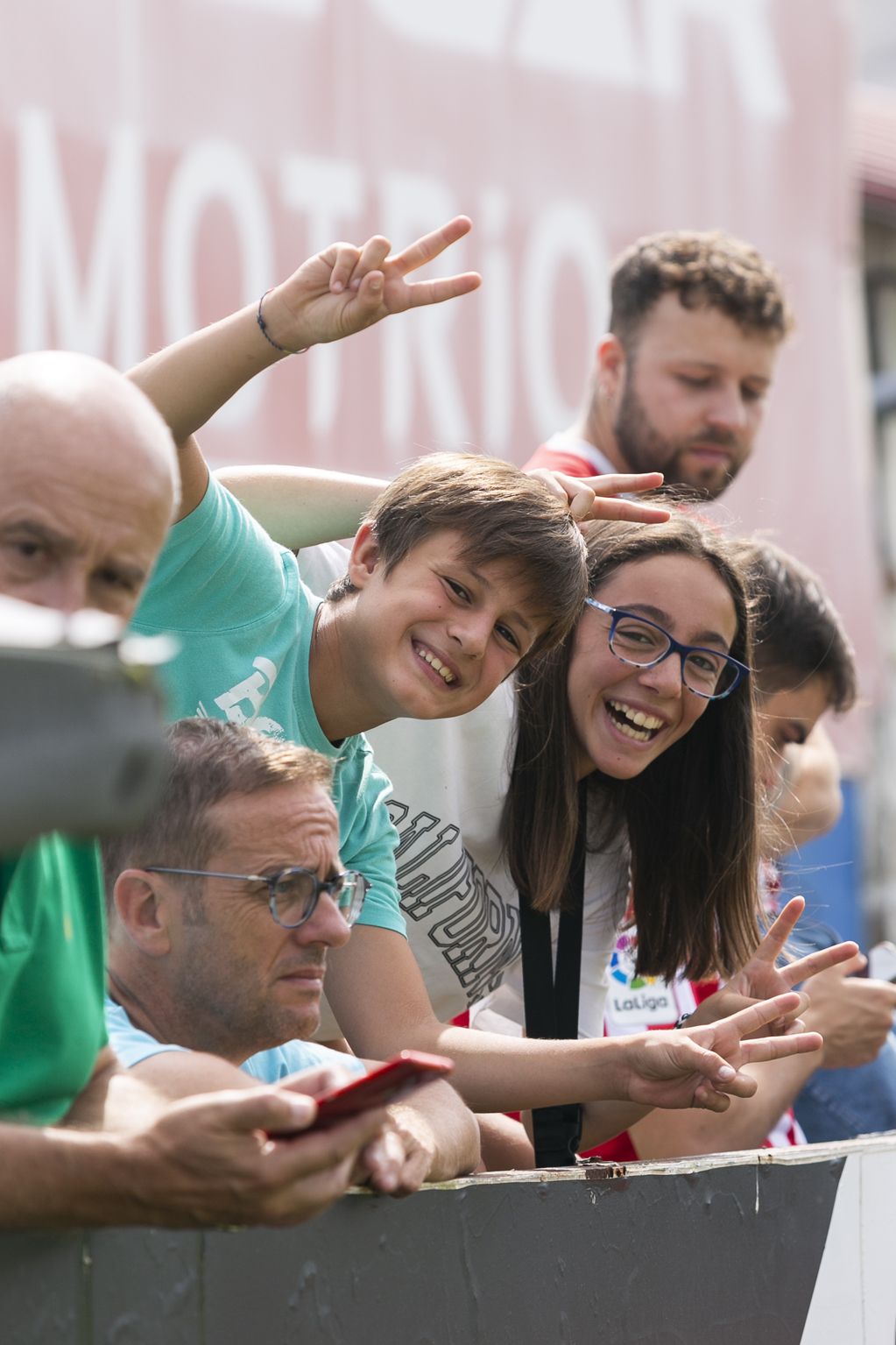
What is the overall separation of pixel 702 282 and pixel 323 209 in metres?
2.79

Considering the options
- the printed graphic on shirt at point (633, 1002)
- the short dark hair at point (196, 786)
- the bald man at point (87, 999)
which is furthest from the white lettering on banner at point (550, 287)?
the bald man at point (87, 999)

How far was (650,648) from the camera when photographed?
2.66 metres

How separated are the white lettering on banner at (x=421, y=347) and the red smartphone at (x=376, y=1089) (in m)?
5.07

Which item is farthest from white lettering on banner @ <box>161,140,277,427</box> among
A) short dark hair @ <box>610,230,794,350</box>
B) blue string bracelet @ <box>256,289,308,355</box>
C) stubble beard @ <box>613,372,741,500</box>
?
blue string bracelet @ <box>256,289,308,355</box>

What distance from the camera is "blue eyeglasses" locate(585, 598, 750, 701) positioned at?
2652mm

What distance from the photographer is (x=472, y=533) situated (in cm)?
224

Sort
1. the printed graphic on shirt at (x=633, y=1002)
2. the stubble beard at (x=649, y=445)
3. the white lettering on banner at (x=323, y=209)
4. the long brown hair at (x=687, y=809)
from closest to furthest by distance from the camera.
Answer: the long brown hair at (x=687, y=809), the printed graphic on shirt at (x=633, y=1002), the stubble beard at (x=649, y=445), the white lettering on banner at (x=323, y=209)

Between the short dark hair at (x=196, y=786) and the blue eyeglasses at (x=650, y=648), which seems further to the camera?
the blue eyeglasses at (x=650, y=648)

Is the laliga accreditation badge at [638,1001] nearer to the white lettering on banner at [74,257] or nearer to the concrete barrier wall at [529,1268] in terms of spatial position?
the concrete barrier wall at [529,1268]

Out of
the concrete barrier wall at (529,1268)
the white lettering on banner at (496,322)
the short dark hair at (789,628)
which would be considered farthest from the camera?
the white lettering on banner at (496,322)

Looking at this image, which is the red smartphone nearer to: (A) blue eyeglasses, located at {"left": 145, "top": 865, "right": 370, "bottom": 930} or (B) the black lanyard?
(A) blue eyeglasses, located at {"left": 145, "top": 865, "right": 370, "bottom": 930}

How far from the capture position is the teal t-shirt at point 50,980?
1.33 m

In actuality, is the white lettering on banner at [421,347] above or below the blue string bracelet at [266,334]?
above

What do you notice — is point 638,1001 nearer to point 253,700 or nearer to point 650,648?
point 650,648
